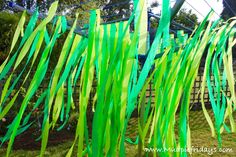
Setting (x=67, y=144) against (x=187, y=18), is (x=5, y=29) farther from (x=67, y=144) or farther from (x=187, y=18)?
(x=187, y=18)

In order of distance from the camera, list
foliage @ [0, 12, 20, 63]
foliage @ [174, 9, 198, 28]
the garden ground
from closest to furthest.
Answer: foliage @ [174, 9, 198, 28] → the garden ground → foliage @ [0, 12, 20, 63]

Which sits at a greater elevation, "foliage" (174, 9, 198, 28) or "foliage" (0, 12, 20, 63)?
"foliage" (0, 12, 20, 63)

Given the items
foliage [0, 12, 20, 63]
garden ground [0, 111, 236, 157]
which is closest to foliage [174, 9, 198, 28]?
garden ground [0, 111, 236, 157]

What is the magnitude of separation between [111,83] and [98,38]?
7.6 inches

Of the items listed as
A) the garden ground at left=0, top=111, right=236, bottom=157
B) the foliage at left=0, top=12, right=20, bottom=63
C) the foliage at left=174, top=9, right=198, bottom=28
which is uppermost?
the foliage at left=0, top=12, right=20, bottom=63

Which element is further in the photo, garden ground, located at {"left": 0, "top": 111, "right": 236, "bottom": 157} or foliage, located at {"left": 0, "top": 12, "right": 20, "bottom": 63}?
foliage, located at {"left": 0, "top": 12, "right": 20, "bottom": 63}

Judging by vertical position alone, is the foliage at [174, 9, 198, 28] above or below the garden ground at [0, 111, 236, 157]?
above

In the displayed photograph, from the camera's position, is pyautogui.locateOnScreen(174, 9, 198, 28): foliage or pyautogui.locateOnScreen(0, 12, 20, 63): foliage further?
pyautogui.locateOnScreen(0, 12, 20, 63): foliage

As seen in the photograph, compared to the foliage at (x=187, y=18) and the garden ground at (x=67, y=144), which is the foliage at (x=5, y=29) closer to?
the garden ground at (x=67, y=144)

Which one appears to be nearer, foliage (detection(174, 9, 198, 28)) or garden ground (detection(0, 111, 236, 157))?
foliage (detection(174, 9, 198, 28))

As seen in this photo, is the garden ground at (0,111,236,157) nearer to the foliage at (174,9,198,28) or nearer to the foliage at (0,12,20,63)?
the foliage at (174,9,198,28)

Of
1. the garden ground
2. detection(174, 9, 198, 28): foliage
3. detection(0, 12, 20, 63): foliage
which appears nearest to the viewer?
detection(174, 9, 198, 28): foliage

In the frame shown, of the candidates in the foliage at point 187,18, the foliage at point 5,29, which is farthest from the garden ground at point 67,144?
the foliage at point 5,29

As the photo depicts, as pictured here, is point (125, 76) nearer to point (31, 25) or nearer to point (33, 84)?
point (33, 84)
